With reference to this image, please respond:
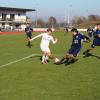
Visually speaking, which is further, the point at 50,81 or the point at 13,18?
the point at 13,18

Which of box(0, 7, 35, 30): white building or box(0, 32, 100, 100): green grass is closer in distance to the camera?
box(0, 32, 100, 100): green grass

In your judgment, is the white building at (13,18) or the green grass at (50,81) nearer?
the green grass at (50,81)

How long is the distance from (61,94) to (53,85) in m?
1.37

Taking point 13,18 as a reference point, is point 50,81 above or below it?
below

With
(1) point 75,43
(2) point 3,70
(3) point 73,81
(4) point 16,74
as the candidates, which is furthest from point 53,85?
(1) point 75,43

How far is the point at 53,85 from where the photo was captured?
11.3 meters

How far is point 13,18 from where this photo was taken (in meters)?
108

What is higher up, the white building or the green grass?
the white building

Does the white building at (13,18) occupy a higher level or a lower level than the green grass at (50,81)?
higher

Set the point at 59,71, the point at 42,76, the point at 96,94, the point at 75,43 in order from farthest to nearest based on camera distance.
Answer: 1. the point at 75,43
2. the point at 59,71
3. the point at 42,76
4. the point at 96,94

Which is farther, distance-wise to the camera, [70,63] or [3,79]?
[70,63]

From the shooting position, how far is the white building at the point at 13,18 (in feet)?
336

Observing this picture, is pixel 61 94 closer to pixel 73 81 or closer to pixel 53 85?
pixel 53 85

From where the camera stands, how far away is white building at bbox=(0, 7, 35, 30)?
102 m
